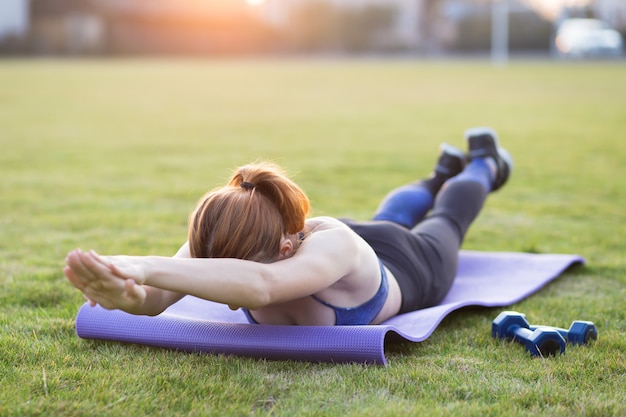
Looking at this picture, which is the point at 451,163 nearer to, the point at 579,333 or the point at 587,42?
the point at 579,333

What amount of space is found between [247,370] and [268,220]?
0.50 meters

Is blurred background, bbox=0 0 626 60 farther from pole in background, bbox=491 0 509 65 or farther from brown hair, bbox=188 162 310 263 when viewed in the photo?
brown hair, bbox=188 162 310 263

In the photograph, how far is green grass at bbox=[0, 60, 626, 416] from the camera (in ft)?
8.39

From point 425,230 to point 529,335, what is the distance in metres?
0.82

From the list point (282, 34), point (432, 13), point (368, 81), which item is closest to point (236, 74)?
point (368, 81)

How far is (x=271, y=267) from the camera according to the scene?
2592 millimetres

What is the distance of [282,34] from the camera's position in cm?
4691

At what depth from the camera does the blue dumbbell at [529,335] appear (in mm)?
2957

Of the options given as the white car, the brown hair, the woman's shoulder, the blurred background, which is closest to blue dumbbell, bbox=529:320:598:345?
the woman's shoulder

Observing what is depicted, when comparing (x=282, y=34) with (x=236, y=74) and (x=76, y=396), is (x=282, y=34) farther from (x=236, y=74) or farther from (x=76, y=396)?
(x=76, y=396)

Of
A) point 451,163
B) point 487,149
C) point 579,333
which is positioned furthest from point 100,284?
point 487,149

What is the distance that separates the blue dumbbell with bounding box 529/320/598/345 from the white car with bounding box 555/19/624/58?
40598 millimetres

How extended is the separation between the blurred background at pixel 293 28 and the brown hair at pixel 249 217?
128 feet

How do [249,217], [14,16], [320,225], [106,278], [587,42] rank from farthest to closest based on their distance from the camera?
[14,16] < [587,42] < [320,225] < [249,217] < [106,278]
